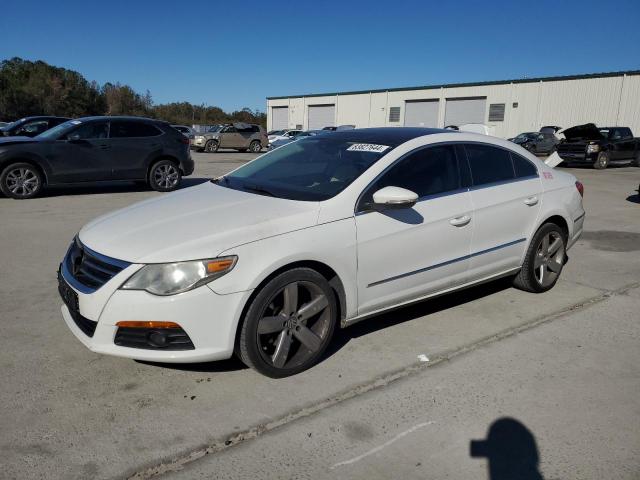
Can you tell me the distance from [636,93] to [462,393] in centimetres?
3568

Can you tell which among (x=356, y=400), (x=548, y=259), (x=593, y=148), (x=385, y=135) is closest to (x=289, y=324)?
(x=356, y=400)

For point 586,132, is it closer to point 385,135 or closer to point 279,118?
point 385,135

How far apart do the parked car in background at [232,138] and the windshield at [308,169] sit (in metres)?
25.6

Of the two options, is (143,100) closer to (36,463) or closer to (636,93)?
(636,93)

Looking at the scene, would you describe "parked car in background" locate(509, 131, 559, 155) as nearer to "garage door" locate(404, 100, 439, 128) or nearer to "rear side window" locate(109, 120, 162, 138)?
"garage door" locate(404, 100, 439, 128)

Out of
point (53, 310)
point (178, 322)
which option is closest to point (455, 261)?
point (178, 322)

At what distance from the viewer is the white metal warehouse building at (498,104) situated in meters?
33.3

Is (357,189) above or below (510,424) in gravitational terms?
above

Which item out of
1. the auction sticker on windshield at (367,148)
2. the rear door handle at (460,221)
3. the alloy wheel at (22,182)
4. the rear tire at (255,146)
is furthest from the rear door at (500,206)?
the rear tire at (255,146)

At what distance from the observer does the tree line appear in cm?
5368

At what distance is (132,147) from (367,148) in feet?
26.8

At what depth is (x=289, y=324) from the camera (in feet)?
10.8

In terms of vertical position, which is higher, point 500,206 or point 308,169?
point 308,169

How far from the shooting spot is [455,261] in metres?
4.09
